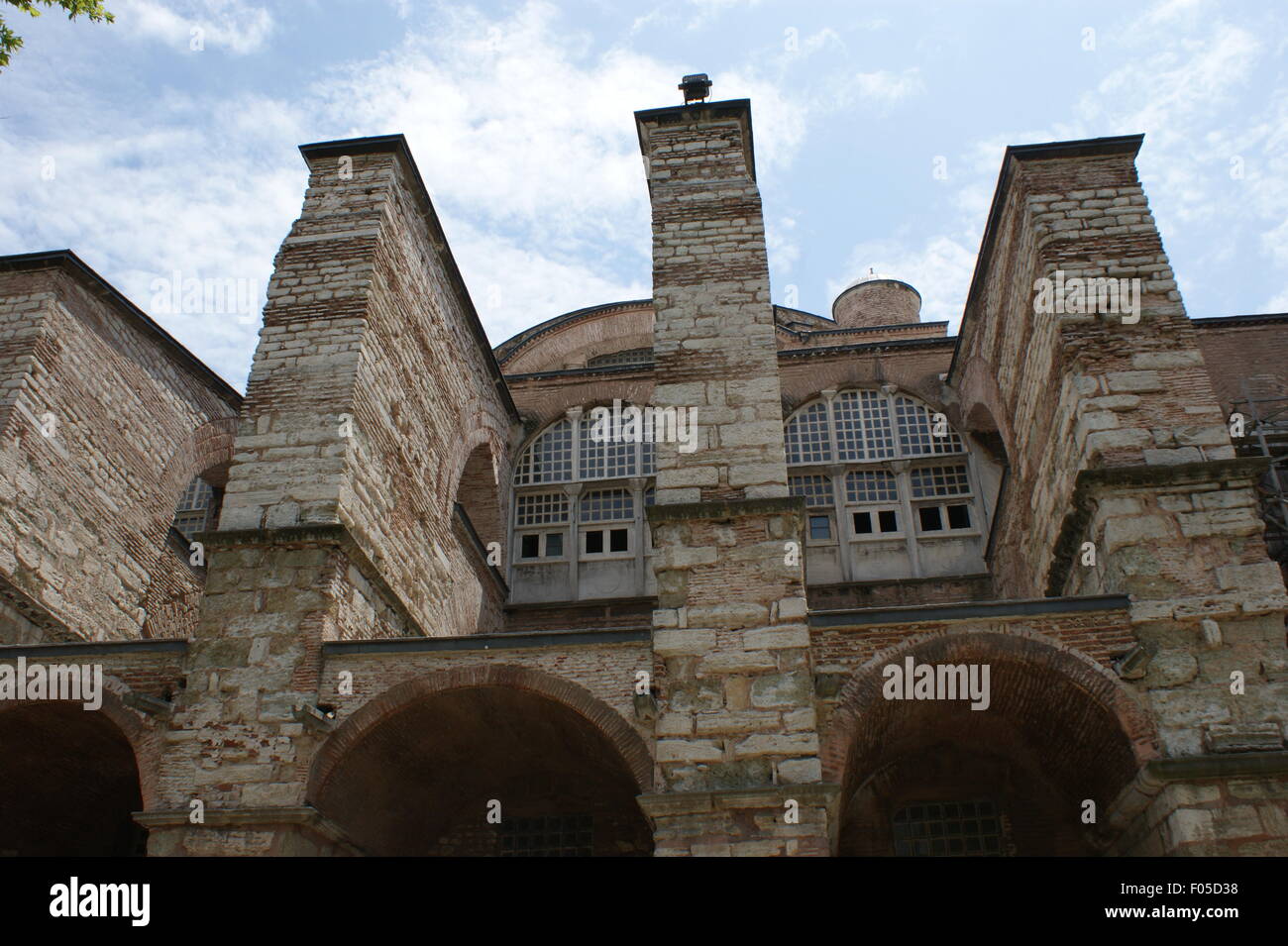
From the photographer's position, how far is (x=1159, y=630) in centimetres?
783

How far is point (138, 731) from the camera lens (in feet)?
26.7

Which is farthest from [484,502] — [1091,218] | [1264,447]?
[1264,447]

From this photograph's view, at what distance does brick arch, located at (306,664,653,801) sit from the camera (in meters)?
7.85

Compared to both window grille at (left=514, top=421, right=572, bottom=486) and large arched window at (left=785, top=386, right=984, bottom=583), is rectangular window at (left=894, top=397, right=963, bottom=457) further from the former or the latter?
window grille at (left=514, top=421, right=572, bottom=486)

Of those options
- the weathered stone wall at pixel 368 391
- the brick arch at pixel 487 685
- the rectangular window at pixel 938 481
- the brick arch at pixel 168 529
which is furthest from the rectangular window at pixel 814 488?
the brick arch at pixel 168 529

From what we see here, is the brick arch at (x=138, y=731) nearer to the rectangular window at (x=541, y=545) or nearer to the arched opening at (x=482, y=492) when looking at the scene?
the arched opening at (x=482, y=492)

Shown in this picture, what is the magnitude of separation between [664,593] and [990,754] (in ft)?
12.1

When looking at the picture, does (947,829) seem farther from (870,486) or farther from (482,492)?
(482,492)

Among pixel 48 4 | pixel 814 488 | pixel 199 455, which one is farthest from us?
pixel 814 488

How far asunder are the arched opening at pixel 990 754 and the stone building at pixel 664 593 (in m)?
0.04

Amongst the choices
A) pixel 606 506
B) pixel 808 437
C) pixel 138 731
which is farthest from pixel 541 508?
pixel 138 731
